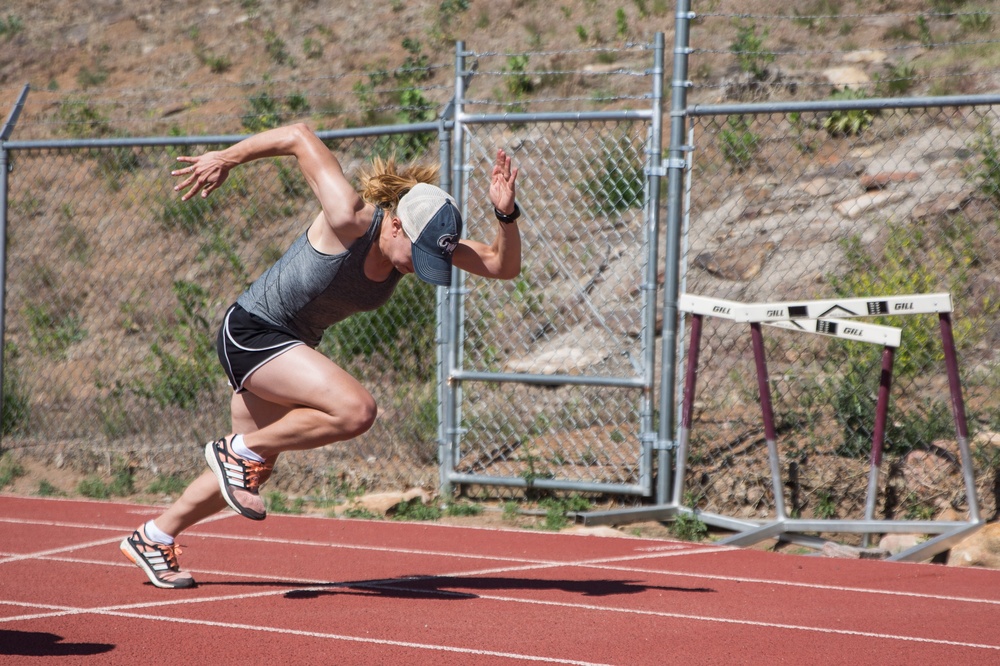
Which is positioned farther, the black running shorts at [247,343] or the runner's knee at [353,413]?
the black running shorts at [247,343]

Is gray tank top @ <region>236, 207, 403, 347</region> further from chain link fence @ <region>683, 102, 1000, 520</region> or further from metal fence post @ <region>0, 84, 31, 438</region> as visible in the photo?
metal fence post @ <region>0, 84, 31, 438</region>

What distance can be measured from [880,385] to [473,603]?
9.87 feet

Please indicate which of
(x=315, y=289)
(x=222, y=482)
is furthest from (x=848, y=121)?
(x=222, y=482)

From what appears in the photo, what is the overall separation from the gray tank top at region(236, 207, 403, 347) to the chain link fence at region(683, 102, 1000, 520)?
303cm

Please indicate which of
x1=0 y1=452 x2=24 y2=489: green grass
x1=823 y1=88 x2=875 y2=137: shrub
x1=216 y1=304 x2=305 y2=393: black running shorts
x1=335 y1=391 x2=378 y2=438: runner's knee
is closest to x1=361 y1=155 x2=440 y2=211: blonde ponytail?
x1=216 y1=304 x2=305 y2=393: black running shorts

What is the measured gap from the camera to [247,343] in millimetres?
4949

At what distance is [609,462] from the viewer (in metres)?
7.92

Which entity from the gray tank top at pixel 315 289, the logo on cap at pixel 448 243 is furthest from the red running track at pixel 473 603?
the logo on cap at pixel 448 243

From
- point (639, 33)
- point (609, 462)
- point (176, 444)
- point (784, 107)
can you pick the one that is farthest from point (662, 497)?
point (639, 33)

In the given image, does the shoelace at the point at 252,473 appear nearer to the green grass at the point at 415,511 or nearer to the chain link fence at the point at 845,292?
the green grass at the point at 415,511

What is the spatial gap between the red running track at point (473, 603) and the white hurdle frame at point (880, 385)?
318 mm

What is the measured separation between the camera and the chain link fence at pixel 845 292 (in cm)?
723

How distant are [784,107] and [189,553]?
14.4 feet

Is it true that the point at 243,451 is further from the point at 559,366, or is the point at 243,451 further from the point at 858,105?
the point at 559,366
